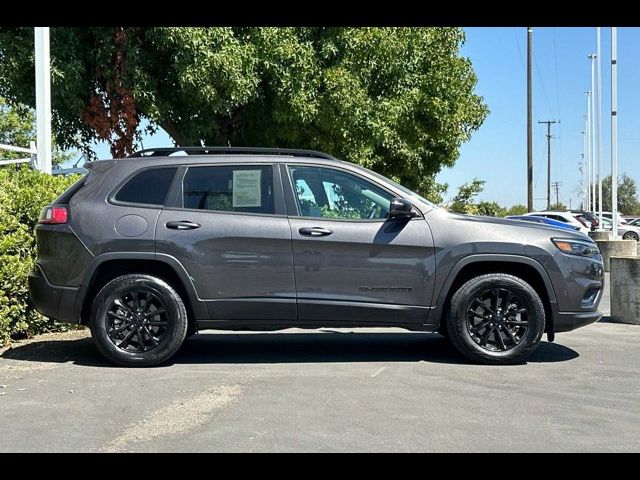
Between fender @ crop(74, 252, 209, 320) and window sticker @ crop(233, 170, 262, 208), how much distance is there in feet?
2.45

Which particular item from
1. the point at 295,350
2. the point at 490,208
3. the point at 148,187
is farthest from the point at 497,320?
the point at 490,208

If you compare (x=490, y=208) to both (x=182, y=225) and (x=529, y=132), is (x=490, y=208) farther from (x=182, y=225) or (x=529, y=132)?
(x=182, y=225)

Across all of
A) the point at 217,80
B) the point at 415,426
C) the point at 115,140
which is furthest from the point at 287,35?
the point at 415,426

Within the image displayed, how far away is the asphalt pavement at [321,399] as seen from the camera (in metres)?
4.23

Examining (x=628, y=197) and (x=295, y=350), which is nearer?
(x=295, y=350)

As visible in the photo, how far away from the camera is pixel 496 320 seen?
20.4 feet

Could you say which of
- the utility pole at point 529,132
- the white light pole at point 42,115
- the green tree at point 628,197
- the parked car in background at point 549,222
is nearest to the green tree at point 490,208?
the utility pole at point 529,132

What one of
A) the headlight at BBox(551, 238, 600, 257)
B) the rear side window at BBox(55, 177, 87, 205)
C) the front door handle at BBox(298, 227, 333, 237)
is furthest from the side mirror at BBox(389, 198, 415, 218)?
the rear side window at BBox(55, 177, 87, 205)

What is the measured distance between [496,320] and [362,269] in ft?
4.21

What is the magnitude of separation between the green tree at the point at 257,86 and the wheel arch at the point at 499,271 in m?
7.97

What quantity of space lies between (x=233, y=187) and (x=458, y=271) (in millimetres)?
2128

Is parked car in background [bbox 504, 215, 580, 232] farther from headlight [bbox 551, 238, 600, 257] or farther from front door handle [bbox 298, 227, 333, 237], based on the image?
front door handle [bbox 298, 227, 333, 237]
